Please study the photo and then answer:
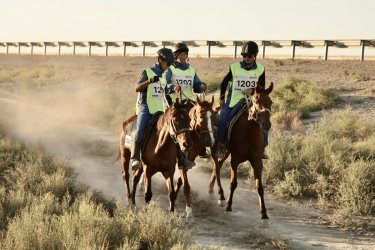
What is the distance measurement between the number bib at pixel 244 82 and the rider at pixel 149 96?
5.19 feet

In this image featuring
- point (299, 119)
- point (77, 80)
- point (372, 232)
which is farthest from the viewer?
point (77, 80)

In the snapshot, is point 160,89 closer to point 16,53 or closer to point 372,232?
point 372,232

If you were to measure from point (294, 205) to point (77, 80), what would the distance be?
110 feet

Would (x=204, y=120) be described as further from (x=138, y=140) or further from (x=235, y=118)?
(x=235, y=118)

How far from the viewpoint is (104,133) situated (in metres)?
20.8

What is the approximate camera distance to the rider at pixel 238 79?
32.7 feet

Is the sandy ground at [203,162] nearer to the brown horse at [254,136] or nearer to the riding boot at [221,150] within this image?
the brown horse at [254,136]

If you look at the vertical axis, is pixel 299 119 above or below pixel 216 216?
above

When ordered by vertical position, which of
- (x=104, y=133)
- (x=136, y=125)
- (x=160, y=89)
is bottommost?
(x=104, y=133)

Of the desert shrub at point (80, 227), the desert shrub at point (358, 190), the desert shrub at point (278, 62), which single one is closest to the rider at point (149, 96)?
the desert shrub at point (80, 227)

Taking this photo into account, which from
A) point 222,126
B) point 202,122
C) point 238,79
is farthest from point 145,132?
point 238,79

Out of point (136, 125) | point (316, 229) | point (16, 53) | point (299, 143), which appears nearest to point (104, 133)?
point (299, 143)

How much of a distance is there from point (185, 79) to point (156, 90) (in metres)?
0.80

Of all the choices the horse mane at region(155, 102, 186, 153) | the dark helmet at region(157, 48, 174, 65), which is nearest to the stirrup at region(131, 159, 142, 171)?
the horse mane at region(155, 102, 186, 153)
